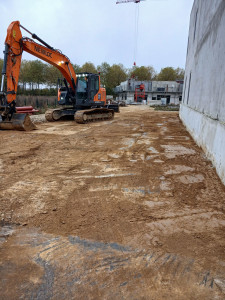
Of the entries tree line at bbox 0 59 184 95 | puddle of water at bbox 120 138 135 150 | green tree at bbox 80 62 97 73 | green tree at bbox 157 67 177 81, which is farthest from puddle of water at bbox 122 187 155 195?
green tree at bbox 157 67 177 81

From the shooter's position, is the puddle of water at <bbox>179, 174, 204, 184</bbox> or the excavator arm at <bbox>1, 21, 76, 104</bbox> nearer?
the puddle of water at <bbox>179, 174, 204, 184</bbox>

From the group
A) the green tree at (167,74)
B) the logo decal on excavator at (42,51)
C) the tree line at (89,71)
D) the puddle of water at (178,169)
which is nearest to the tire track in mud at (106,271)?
the puddle of water at (178,169)

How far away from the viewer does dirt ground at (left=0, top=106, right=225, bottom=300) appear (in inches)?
80.4

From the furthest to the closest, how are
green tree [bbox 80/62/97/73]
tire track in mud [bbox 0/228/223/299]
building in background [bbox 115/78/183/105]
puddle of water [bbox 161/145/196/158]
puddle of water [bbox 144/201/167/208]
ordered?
green tree [bbox 80/62/97/73], building in background [bbox 115/78/183/105], puddle of water [bbox 161/145/196/158], puddle of water [bbox 144/201/167/208], tire track in mud [bbox 0/228/223/299]

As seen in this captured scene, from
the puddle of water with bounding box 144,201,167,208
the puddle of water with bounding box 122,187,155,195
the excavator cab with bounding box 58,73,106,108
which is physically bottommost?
the puddle of water with bounding box 144,201,167,208

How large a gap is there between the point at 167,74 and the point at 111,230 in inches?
2990

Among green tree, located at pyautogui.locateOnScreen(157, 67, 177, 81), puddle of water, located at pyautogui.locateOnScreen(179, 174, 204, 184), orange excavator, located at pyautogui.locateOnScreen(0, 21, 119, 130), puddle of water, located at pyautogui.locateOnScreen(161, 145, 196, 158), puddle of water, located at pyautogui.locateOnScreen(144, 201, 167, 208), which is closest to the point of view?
puddle of water, located at pyautogui.locateOnScreen(144, 201, 167, 208)

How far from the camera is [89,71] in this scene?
190 ft

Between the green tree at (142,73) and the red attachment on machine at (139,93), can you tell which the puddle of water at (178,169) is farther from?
the green tree at (142,73)

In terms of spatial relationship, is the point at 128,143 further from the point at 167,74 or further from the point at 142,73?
the point at 167,74

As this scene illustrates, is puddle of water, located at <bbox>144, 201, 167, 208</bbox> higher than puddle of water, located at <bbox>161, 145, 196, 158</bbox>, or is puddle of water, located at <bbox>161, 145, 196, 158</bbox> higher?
puddle of water, located at <bbox>161, 145, 196, 158</bbox>

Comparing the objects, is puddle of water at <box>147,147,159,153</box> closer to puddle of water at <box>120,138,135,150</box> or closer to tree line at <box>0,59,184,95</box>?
puddle of water at <box>120,138,135,150</box>

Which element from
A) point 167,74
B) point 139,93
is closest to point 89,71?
point 139,93

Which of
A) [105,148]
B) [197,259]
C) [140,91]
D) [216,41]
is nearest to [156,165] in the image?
[105,148]
